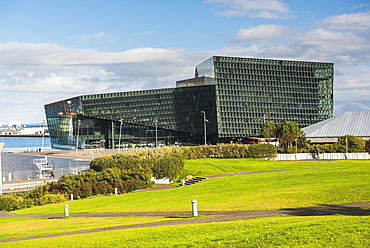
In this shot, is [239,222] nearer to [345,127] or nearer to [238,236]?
[238,236]

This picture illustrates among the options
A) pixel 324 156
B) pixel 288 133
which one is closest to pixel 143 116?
pixel 288 133

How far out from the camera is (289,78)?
113562mm

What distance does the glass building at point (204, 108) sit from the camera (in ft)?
343

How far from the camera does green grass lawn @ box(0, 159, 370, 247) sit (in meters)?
13.2

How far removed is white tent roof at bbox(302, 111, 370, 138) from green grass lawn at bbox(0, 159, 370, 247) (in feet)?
159

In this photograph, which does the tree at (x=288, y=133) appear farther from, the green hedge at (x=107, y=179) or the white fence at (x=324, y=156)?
the green hedge at (x=107, y=179)

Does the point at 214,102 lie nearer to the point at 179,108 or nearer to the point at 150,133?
the point at 179,108

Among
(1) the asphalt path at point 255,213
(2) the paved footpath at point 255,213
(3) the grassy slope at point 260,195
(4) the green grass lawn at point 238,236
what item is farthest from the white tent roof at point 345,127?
(4) the green grass lawn at point 238,236

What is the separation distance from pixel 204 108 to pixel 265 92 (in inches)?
633

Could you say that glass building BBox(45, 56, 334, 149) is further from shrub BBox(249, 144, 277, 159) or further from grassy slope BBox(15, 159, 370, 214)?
grassy slope BBox(15, 159, 370, 214)

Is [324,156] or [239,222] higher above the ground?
[324,156]

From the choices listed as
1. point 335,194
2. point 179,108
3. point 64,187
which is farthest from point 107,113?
point 335,194

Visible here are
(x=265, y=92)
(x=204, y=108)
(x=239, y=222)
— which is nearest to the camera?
(x=239, y=222)

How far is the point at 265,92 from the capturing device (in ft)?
364
